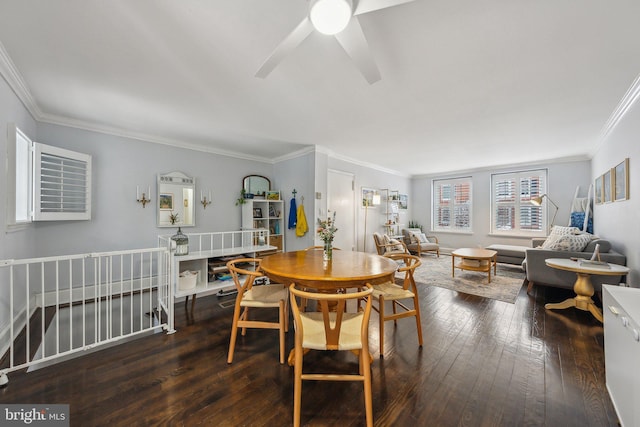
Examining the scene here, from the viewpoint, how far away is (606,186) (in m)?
3.69

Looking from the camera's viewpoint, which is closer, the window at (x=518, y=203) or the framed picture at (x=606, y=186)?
the framed picture at (x=606, y=186)

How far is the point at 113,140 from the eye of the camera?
3.59m

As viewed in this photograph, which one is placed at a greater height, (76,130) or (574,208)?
(76,130)

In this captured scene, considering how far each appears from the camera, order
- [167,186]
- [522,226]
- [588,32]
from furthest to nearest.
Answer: [522,226]
[167,186]
[588,32]

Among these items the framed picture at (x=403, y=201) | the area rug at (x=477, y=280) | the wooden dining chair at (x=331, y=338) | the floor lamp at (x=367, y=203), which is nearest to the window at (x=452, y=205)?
the framed picture at (x=403, y=201)

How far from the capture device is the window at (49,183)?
2.70 metres

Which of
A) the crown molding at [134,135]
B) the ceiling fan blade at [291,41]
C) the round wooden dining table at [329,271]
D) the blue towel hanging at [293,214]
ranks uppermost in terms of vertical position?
the crown molding at [134,135]

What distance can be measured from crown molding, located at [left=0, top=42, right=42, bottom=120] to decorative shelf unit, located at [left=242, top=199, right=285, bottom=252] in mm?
2919

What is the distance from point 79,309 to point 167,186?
6.58ft

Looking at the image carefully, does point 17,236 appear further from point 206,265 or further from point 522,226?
point 522,226

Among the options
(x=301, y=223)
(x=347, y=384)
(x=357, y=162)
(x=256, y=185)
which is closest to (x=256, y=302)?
(x=347, y=384)

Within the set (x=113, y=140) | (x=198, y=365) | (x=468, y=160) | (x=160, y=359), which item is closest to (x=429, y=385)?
(x=198, y=365)

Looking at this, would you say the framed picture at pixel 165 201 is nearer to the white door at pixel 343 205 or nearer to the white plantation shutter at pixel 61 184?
the white plantation shutter at pixel 61 184

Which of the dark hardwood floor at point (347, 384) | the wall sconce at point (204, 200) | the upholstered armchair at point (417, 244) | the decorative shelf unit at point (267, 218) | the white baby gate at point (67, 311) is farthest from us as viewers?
the upholstered armchair at point (417, 244)
